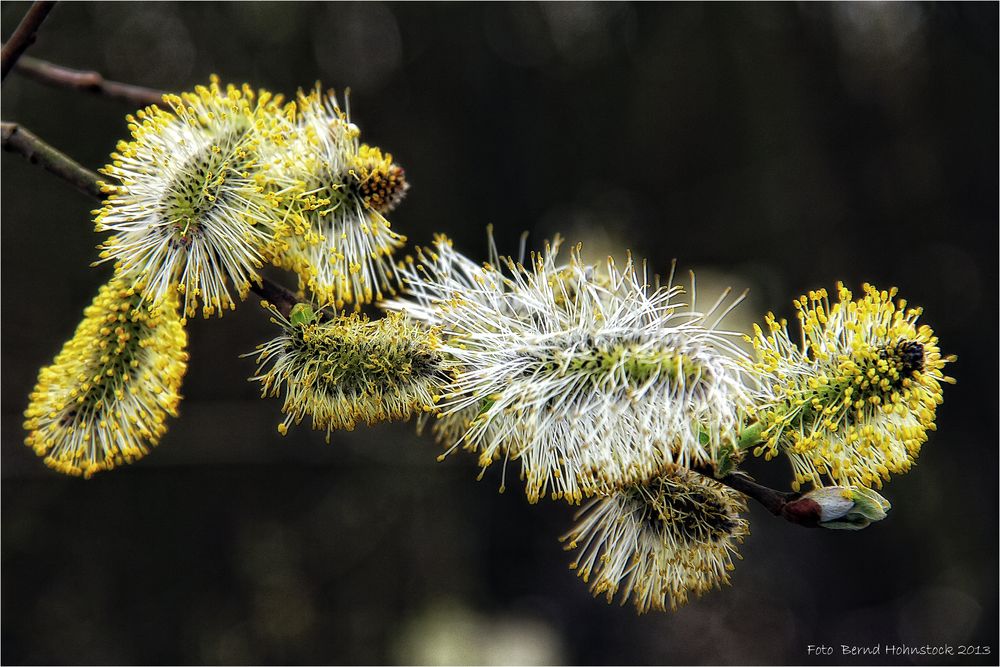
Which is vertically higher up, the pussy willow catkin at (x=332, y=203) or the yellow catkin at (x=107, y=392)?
the pussy willow catkin at (x=332, y=203)

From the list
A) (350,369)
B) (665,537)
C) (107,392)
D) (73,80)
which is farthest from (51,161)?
(665,537)

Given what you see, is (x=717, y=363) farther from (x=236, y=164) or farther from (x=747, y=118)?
(x=747, y=118)

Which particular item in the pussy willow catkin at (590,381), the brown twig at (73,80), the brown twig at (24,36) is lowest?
the pussy willow catkin at (590,381)

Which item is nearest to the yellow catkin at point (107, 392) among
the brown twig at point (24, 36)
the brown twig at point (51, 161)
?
the brown twig at point (51, 161)

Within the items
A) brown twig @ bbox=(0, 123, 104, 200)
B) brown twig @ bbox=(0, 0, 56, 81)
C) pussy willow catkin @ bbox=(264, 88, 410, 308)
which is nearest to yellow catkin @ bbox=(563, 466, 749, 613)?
pussy willow catkin @ bbox=(264, 88, 410, 308)

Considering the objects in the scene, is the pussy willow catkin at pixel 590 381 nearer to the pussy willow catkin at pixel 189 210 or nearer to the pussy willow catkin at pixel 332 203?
the pussy willow catkin at pixel 332 203

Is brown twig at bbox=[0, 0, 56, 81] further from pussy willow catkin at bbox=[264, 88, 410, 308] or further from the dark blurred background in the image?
the dark blurred background

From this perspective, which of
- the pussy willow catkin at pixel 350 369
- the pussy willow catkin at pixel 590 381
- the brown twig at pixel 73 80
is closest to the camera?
the pussy willow catkin at pixel 590 381

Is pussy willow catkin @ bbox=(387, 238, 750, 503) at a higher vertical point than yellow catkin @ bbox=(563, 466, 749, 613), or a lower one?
higher
